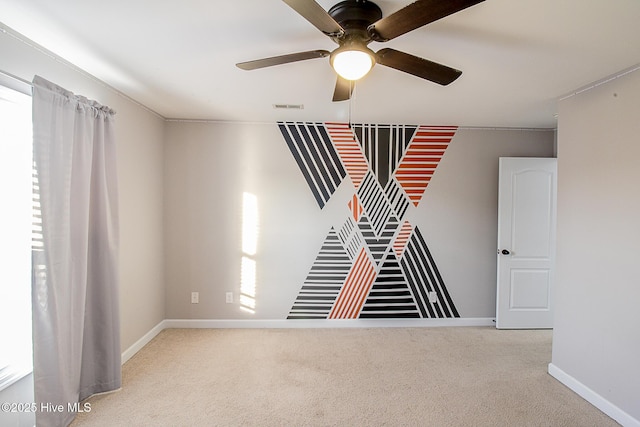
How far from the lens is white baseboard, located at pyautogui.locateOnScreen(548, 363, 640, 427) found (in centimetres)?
205

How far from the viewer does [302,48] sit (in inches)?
73.4

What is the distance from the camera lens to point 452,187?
3697 mm

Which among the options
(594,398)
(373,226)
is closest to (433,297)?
(373,226)

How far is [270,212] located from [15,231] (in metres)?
2.13

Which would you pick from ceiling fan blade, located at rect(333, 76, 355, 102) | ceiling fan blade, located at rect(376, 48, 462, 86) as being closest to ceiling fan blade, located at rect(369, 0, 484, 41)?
ceiling fan blade, located at rect(376, 48, 462, 86)

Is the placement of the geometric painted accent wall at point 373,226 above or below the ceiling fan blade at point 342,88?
below

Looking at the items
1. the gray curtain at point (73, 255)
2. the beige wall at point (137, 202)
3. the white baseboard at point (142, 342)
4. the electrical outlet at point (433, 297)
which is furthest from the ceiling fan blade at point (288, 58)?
the electrical outlet at point (433, 297)

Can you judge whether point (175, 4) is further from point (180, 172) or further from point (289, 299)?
point (289, 299)

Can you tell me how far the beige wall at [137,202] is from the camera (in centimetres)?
252

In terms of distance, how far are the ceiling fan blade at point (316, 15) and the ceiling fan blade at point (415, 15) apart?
16 centimetres

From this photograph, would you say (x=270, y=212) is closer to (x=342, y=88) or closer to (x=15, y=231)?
(x=342, y=88)

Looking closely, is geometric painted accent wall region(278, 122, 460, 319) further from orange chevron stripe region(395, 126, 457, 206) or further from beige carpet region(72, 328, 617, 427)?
beige carpet region(72, 328, 617, 427)

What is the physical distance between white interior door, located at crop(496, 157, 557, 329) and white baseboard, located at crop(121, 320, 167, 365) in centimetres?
379

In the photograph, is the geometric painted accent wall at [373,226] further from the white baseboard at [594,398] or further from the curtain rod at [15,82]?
the curtain rod at [15,82]
